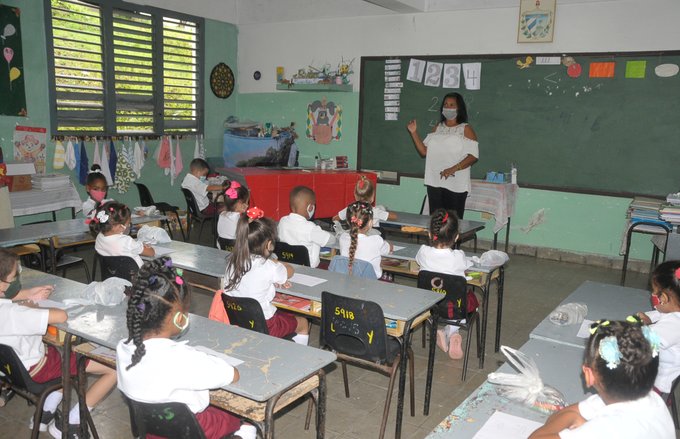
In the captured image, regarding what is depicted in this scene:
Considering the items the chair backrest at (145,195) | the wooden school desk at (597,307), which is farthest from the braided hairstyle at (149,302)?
the chair backrest at (145,195)

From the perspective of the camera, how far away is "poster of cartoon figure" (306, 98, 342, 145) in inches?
307

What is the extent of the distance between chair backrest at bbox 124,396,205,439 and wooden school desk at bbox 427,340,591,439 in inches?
27.0

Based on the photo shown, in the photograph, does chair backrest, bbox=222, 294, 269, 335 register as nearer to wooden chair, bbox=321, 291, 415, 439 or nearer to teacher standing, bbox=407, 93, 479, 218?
wooden chair, bbox=321, 291, 415, 439

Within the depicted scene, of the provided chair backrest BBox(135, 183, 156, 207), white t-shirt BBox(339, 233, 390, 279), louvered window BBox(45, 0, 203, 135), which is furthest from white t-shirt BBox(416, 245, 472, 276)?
louvered window BBox(45, 0, 203, 135)

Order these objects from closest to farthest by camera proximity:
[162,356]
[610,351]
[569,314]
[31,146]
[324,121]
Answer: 1. [610,351]
2. [162,356]
3. [569,314]
4. [31,146]
5. [324,121]

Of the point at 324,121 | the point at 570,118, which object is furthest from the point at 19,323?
the point at 324,121

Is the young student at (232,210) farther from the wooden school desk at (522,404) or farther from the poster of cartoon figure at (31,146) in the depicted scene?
the poster of cartoon figure at (31,146)

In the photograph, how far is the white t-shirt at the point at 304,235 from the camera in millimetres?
3725

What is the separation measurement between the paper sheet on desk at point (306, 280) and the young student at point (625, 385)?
166 centimetres

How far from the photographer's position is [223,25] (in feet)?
27.3

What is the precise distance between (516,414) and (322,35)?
6873 mm

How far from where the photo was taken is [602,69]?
19.7ft

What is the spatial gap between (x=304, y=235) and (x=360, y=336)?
4.23 ft

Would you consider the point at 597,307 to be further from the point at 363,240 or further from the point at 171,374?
the point at 171,374
